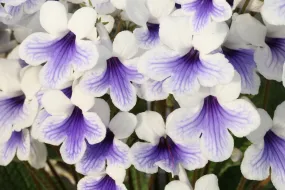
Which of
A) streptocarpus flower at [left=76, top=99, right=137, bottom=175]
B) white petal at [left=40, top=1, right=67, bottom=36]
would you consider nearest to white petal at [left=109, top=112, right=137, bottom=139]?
streptocarpus flower at [left=76, top=99, right=137, bottom=175]

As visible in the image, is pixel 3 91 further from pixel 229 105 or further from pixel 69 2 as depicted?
pixel 229 105

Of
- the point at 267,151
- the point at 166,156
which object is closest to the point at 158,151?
the point at 166,156

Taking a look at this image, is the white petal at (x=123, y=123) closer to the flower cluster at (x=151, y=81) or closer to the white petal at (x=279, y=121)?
the flower cluster at (x=151, y=81)

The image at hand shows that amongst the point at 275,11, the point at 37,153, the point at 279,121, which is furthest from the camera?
the point at 37,153

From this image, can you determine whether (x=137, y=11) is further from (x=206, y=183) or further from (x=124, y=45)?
(x=206, y=183)

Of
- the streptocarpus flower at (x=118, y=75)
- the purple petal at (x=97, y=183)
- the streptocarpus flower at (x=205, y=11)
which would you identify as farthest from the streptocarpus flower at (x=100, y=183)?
the streptocarpus flower at (x=205, y=11)

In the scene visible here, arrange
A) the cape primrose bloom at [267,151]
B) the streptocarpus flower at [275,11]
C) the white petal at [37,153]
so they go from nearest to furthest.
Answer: the streptocarpus flower at [275,11] → the cape primrose bloom at [267,151] → the white petal at [37,153]

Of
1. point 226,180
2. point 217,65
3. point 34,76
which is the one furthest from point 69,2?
point 226,180

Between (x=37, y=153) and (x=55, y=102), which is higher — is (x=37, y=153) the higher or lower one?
the lower one
